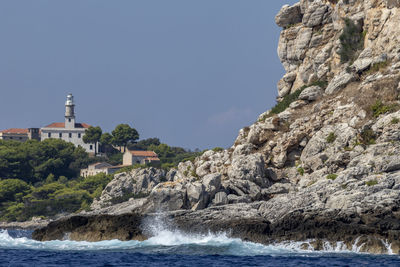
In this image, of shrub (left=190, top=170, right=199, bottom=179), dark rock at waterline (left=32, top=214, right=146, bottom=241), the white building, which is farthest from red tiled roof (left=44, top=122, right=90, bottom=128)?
dark rock at waterline (left=32, top=214, right=146, bottom=241)

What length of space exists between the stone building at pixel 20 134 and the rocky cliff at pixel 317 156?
120 m

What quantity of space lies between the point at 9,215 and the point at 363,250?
76.2 meters

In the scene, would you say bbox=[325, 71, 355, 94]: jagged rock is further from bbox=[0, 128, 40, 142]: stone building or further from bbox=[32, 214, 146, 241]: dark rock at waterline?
bbox=[0, 128, 40, 142]: stone building

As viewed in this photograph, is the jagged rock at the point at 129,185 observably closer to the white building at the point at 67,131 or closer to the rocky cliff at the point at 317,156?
the rocky cliff at the point at 317,156

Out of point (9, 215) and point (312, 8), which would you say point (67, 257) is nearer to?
point (312, 8)

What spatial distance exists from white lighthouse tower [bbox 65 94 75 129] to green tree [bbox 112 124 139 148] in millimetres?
18729

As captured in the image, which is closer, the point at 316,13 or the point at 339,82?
the point at 339,82

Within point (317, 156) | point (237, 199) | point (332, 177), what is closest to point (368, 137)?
point (317, 156)

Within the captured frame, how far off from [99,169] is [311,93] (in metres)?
90.3

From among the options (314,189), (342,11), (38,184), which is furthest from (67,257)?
(38,184)

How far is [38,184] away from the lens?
12031 cm

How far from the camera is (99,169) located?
133875mm

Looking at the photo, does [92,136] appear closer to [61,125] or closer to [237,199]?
[61,125]

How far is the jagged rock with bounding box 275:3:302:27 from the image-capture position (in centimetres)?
5709
